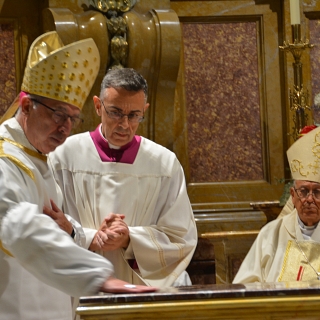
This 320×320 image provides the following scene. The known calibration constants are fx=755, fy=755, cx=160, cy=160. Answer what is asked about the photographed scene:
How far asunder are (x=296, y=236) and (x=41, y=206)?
8.14 feet

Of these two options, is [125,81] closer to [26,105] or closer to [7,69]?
[26,105]

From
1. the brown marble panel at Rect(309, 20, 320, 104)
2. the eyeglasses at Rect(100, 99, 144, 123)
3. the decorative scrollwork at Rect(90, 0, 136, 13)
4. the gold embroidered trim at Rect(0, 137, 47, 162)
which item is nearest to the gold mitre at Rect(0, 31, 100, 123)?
the gold embroidered trim at Rect(0, 137, 47, 162)

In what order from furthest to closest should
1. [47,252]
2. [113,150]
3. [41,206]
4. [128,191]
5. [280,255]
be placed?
[280,255] < [113,150] < [128,191] < [41,206] < [47,252]

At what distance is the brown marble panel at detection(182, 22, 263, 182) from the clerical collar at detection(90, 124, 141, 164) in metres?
1.05

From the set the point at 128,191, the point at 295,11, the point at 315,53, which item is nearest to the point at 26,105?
the point at 128,191

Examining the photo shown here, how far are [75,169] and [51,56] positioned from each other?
118cm

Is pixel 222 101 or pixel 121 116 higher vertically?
pixel 121 116

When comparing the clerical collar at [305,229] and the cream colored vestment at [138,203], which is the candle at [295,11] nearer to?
the cream colored vestment at [138,203]

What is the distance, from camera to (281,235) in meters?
4.88

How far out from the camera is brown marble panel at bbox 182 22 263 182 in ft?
16.7

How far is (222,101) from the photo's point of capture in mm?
5109

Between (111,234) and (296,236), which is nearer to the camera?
(111,234)

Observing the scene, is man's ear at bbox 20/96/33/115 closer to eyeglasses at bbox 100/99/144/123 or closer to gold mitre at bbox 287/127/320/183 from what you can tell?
eyeglasses at bbox 100/99/144/123

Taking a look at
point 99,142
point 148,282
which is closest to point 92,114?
point 99,142
